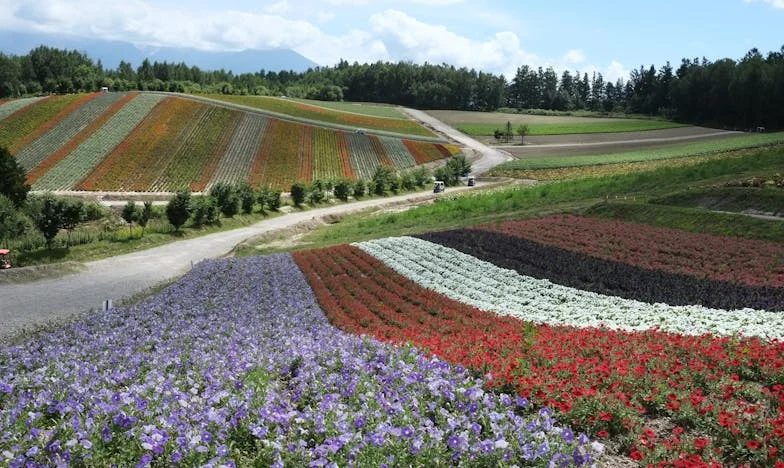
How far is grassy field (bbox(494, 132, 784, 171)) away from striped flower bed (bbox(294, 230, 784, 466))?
2338 inches

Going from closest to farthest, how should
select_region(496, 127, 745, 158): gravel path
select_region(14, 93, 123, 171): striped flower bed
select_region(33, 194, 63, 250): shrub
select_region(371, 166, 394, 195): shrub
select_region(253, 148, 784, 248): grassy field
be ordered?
select_region(33, 194, 63, 250): shrub, select_region(253, 148, 784, 248): grassy field, select_region(371, 166, 394, 195): shrub, select_region(14, 93, 123, 171): striped flower bed, select_region(496, 127, 745, 158): gravel path

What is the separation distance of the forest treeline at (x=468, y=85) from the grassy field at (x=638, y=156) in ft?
122

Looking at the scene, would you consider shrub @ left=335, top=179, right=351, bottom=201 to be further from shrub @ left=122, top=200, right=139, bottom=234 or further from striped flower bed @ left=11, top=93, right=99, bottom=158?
striped flower bed @ left=11, top=93, right=99, bottom=158

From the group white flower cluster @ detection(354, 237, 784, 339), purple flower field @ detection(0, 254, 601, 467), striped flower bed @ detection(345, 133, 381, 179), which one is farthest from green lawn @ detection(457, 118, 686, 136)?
purple flower field @ detection(0, 254, 601, 467)

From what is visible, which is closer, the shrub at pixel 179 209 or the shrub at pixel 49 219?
the shrub at pixel 49 219

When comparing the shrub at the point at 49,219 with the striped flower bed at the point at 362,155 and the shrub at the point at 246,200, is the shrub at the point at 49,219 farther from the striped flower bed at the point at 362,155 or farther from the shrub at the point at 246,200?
the striped flower bed at the point at 362,155

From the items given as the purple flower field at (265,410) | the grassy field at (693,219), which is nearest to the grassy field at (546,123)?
the grassy field at (693,219)

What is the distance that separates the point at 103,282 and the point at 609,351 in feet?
80.1

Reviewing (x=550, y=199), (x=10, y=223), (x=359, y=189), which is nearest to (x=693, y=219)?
(x=550, y=199)

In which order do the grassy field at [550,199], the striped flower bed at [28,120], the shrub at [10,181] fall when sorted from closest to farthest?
1. the grassy field at [550,199]
2. the shrub at [10,181]
3. the striped flower bed at [28,120]

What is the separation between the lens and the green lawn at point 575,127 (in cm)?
11931

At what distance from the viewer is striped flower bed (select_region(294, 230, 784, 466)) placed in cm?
779

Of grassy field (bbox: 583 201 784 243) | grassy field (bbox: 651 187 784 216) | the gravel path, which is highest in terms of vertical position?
the gravel path

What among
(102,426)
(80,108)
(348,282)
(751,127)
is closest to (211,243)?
(348,282)
